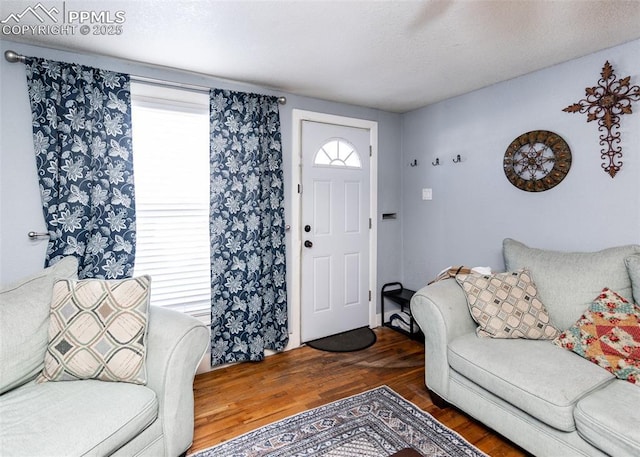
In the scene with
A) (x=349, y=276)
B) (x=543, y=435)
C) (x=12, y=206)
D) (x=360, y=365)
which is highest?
(x=12, y=206)

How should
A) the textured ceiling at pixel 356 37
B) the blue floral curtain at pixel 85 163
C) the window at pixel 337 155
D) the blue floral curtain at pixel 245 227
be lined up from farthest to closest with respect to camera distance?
the window at pixel 337 155 → the blue floral curtain at pixel 245 227 → the blue floral curtain at pixel 85 163 → the textured ceiling at pixel 356 37

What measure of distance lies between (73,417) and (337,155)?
2.84 metres

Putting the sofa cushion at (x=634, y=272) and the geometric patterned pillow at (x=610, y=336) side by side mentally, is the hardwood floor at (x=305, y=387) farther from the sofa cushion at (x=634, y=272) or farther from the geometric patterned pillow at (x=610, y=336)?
the sofa cushion at (x=634, y=272)

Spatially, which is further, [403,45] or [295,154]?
[295,154]

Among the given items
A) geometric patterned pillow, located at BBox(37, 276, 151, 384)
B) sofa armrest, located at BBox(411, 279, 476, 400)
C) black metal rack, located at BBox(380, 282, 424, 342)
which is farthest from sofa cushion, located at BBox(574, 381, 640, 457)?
geometric patterned pillow, located at BBox(37, 276, 151, 384)

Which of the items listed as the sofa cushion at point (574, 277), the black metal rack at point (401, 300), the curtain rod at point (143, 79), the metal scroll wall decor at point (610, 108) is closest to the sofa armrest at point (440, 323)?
the sofa cushion at point (574, 277)

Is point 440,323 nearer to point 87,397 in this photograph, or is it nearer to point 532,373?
point 532,373

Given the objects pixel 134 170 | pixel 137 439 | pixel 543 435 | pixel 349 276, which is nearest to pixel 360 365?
pixel 349 276

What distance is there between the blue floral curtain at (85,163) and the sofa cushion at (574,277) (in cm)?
293

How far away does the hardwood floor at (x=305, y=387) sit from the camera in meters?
1.97

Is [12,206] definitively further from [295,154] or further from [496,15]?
[496,15]

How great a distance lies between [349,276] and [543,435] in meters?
2.12

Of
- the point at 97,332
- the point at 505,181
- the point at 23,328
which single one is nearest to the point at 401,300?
the point at 505,181

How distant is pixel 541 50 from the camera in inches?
87.6
